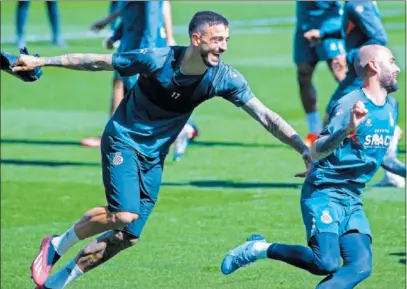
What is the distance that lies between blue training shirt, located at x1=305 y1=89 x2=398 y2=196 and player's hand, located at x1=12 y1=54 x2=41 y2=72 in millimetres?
2048

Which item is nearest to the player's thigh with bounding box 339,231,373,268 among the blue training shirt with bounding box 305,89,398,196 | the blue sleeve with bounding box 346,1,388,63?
the blue training shirt with bounding box 305,89,398,196

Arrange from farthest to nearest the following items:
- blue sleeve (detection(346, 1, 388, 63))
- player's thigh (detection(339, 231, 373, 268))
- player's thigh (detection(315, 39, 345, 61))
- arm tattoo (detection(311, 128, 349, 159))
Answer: player's thigh (detection(315, 39, 345, 61)), blue sleeve (detection(346, 1, 388, 63)), player's thigh (detection(339, 231, 373, 268)), arm tattoo (detection(311, 128, 349, 159))

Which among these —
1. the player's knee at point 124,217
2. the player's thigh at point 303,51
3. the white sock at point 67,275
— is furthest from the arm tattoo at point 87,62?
the player's thigh at point 303,51

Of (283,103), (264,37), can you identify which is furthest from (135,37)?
(264,37)

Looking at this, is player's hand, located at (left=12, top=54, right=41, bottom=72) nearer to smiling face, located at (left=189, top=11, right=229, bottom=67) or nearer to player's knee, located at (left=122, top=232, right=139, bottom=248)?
smiling face, located at (left=189, top=11, right=229, bottom=67)

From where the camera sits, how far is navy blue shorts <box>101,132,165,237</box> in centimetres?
910

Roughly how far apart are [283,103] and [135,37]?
5.54 m

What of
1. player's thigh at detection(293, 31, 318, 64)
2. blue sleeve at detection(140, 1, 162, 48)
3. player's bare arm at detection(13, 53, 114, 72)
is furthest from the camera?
player's thigh at detection(293, 31, 318, 64)

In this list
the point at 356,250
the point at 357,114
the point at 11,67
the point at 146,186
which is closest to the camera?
the point at 357,114

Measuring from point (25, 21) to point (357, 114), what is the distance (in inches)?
763

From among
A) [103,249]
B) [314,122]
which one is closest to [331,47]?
[314,122]

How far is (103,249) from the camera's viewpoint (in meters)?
9.36

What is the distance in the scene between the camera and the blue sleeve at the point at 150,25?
1489 cm

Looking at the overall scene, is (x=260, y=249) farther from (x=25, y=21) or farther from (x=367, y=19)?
(x=25, y=21)
